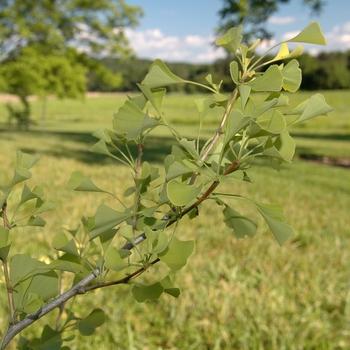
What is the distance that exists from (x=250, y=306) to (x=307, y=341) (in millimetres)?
266

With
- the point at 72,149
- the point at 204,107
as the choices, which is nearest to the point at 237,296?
the point at 204,107

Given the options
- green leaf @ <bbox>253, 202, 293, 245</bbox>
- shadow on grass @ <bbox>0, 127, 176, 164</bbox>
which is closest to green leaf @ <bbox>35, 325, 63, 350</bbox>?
green leaf @ <bbox>253, 202, 293, 245</bbox>

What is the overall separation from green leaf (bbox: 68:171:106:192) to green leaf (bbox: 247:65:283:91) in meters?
0.19

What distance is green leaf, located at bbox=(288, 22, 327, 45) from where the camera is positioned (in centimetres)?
38

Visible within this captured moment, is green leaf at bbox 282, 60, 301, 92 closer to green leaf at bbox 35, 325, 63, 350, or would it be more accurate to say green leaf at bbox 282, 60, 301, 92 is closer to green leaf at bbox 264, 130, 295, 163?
green leaf at bbox 264, 130, 295, 163

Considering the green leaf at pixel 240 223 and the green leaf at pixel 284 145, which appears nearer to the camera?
the green leaf at pixel 284 145

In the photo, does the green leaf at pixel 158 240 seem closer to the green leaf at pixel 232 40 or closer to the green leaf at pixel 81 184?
the green leaf at pixel 81 184

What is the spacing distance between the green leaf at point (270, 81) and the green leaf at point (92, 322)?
1.17 ft

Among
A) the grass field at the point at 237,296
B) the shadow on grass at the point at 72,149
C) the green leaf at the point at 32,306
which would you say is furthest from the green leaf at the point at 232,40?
the shadow on grass at the point at 72,149

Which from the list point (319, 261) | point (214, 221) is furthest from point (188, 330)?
point (214, 221)

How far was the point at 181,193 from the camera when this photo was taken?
351 millimetres

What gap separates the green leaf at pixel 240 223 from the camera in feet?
1.52

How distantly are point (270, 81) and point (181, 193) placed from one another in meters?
0.13

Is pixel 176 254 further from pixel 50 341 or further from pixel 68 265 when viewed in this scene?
pixel 50 341
